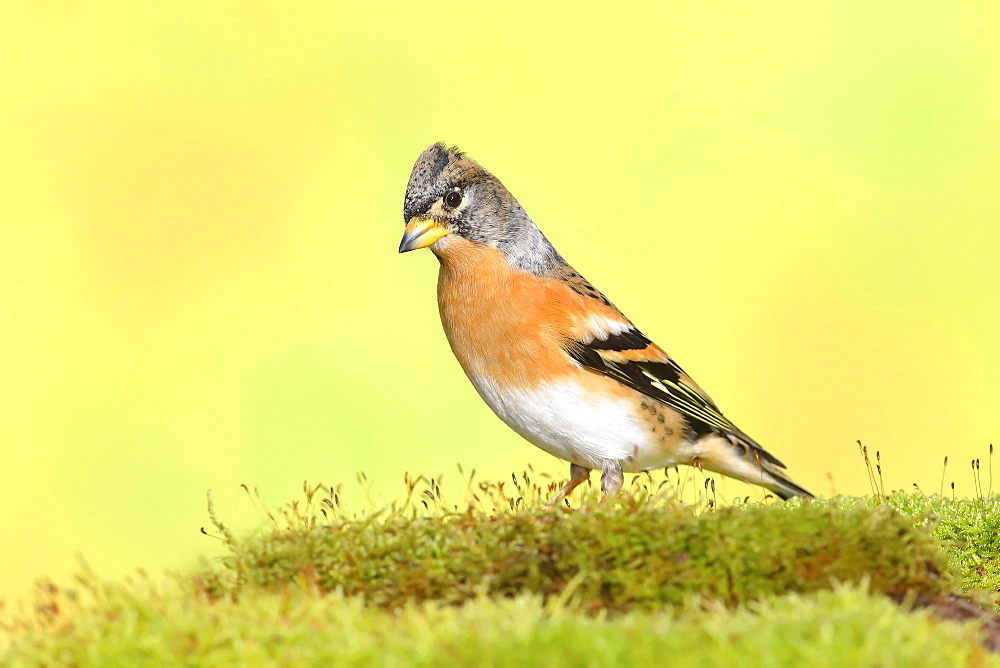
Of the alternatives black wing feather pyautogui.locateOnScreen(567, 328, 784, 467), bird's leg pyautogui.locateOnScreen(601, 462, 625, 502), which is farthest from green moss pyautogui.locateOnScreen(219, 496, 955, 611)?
black wing feather pyautogui.locateOnScreen(567, 328, 784, 467)

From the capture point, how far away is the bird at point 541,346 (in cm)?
592

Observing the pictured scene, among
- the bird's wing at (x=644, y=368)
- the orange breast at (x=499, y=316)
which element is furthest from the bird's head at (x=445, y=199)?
the bird's wing at (x=644, y=368)

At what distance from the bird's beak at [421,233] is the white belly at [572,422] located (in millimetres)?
866

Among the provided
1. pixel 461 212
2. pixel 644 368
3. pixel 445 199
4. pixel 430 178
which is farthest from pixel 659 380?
pixel 430 178

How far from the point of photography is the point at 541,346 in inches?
234

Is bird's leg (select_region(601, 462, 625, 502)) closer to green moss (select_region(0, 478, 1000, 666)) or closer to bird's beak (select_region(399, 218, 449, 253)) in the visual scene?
green moss (select_region(0, 478, 1000, 666))

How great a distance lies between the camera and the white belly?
5875mm

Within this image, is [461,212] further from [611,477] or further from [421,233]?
[611,477]

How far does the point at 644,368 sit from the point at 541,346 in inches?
31.6

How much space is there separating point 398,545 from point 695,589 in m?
1.19

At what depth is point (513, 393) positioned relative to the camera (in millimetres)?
5910

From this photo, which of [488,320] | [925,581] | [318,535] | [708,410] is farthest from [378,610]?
[708,410]

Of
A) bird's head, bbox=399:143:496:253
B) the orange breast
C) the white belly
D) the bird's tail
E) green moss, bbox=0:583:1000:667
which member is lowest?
the bird's tail

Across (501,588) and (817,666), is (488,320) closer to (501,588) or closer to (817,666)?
(501,588)
